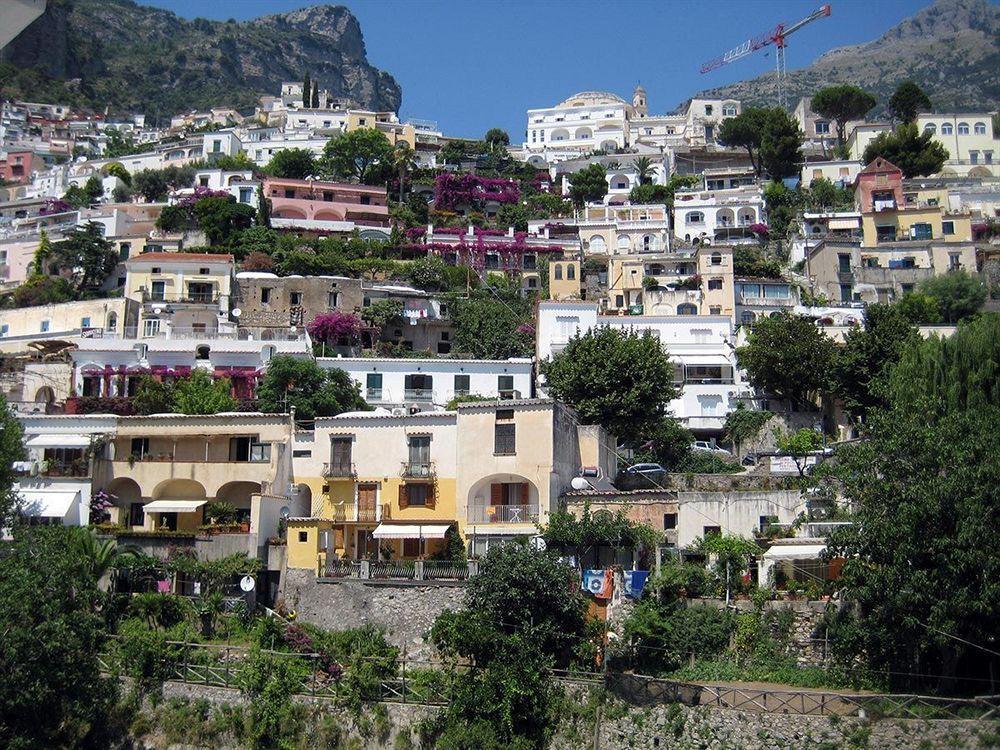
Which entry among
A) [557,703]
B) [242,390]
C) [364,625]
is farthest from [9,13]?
[242,390]

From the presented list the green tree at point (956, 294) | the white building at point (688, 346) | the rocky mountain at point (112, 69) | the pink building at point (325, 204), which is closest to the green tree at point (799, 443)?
the white building at point (688, 346)

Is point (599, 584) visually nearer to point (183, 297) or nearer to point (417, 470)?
point (417, 470)

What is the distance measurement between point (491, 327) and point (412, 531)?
2486 centimetres

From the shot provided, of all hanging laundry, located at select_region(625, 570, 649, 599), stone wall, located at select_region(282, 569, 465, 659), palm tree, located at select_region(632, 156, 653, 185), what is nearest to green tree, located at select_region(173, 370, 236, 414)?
stone wall, located at select_region(282, 569, 465, 659)

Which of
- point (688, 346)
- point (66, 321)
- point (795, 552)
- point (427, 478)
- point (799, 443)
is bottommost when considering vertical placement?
point (795, 552)

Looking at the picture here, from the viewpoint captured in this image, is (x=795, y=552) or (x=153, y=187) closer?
(x=795, y=552)

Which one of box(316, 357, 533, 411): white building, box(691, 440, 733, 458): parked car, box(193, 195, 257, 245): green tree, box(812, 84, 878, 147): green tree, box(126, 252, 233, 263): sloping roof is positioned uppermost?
box(812, 84, 878, 147): green tree

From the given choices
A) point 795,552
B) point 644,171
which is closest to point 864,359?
point 795,552

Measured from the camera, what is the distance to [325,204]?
8006 cm

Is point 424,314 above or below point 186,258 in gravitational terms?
below

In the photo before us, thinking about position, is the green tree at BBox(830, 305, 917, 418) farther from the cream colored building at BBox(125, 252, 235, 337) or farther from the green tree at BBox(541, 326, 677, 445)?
the cream colored building at BBox(125, 252, 235, 337)

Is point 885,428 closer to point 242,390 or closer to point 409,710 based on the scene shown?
point 409,710

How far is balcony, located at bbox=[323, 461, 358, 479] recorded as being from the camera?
122 feet

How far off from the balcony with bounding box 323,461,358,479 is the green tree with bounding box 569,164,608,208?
5509 cm
